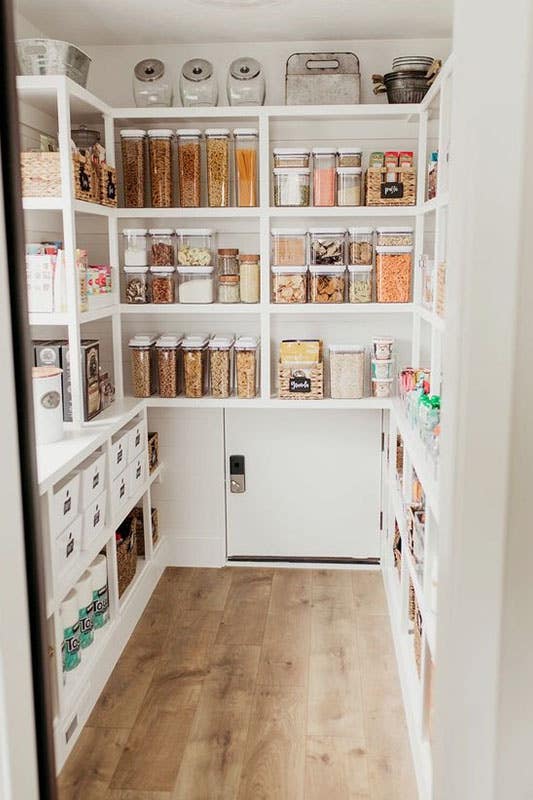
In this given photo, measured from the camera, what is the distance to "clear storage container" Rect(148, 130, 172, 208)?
11.4ft

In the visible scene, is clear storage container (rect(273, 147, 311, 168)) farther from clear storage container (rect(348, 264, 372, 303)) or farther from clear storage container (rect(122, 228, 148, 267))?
clear storage container (rect(122, 228, 148, 267))

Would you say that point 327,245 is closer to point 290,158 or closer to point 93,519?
point 290,158

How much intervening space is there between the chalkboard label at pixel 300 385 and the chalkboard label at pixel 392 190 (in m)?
0.85

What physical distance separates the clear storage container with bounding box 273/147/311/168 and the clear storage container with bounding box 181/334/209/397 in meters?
0.83

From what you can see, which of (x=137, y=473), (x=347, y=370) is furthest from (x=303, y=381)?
(x=137, y=473)

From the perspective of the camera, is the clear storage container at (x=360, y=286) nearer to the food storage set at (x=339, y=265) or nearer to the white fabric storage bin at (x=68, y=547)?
the food storage set at (x=339, y=265)

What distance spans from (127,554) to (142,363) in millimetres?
830

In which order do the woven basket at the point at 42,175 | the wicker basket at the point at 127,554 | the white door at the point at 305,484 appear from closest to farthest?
the woven basket at the point at 42,175 < the wicker basket at the point at 127,554 < the white door at the point at 305,484

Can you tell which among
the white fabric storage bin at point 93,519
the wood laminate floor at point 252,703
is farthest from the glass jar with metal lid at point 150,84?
the wood laminate floor at point 252,703

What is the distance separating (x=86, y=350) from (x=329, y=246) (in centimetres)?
114

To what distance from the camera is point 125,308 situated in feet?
11.8

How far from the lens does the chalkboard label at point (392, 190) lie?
3471 mm

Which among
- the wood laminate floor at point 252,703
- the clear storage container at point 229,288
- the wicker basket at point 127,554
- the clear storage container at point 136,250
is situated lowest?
the wood laminate floor at point 252,703

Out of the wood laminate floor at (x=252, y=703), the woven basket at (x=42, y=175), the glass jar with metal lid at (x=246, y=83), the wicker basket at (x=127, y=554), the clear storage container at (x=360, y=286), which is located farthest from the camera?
the clear storage container at (x=360, y=286)
